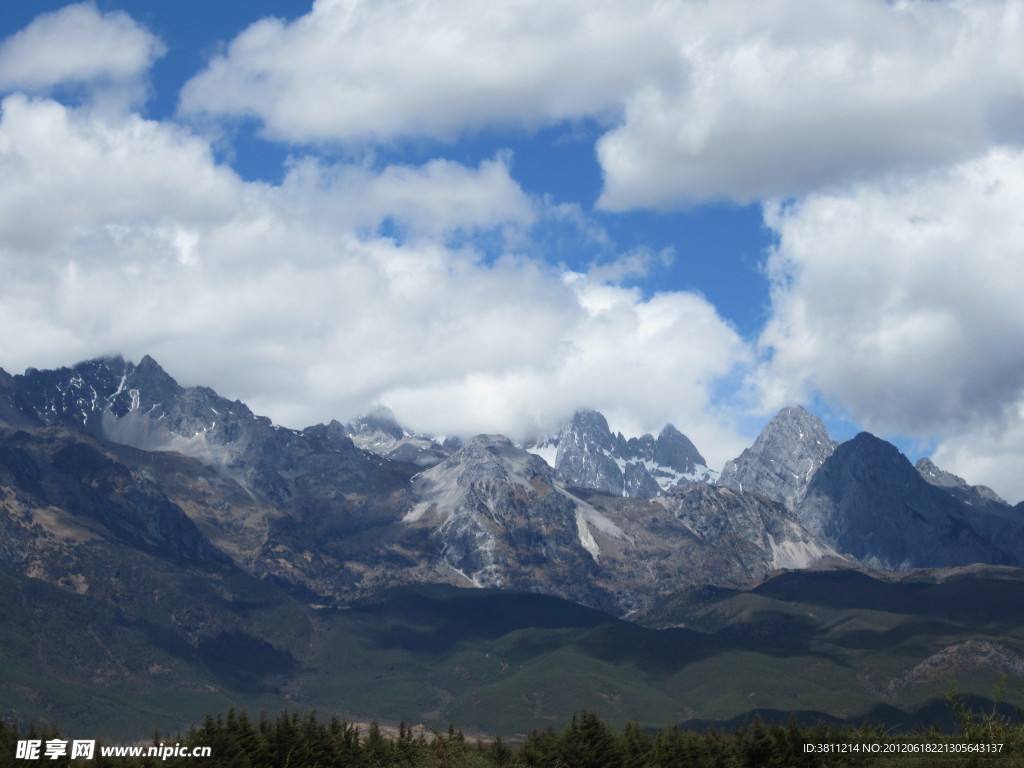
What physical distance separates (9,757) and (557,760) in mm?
84889

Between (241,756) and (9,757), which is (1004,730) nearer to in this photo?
(241,756)

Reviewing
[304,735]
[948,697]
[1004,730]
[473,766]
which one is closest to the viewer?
[948,697]

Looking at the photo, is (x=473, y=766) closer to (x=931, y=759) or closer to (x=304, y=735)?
(x=304, y=735)

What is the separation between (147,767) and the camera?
513 ft

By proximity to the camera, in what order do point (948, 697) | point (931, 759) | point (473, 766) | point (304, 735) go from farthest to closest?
point (304, 735) < point (473, 766) < point (931, 759) < point (948, 697)

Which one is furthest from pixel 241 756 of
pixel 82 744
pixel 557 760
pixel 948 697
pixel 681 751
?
pixel 948 697

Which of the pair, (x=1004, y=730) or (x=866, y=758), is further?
(x=866, y=758)

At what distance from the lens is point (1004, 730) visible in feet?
434

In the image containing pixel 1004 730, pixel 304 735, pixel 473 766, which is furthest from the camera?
pixel 304 735

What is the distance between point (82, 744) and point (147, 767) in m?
9.09

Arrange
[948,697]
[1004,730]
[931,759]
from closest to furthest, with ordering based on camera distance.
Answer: [948,697] < [1004,730] < [931,759]

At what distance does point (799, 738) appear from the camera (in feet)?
648

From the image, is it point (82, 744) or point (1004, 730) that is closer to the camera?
point (1004, 730)

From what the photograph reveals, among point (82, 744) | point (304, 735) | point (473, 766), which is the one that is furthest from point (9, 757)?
point (473, 766)
